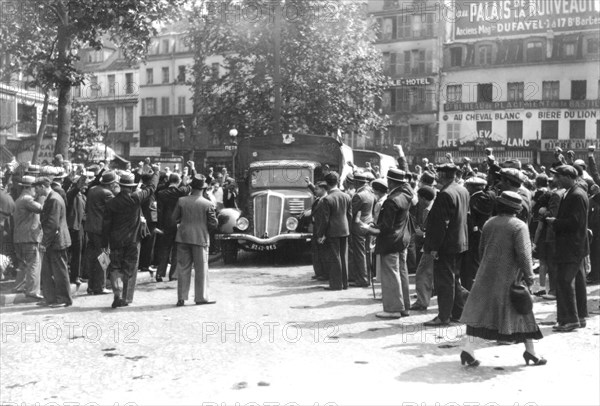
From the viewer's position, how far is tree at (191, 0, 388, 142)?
1336 inches

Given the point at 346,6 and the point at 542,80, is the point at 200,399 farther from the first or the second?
the point at 542,80

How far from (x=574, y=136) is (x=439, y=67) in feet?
36.6

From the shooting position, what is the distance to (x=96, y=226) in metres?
12.5

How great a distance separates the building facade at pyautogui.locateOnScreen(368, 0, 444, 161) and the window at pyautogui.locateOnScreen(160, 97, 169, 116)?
19992mm

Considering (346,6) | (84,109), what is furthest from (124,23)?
(84,109)

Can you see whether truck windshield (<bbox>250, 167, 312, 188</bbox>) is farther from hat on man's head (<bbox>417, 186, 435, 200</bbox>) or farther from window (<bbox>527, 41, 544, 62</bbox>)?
window (<bbox>527, 41, 544, 62</bbox>)

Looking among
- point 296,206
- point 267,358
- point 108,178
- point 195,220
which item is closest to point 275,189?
point 296,206

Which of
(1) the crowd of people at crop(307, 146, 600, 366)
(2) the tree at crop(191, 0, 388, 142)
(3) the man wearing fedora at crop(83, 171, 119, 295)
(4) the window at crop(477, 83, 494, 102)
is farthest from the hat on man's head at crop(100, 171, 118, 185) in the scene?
(4) the window at crop(477, 83, 494, 102)

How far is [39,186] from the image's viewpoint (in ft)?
38.6

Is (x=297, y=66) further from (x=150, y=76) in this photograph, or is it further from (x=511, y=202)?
(x=150, y=76)

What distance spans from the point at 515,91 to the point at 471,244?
1858 inches

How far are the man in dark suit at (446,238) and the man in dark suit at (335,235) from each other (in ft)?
11.2

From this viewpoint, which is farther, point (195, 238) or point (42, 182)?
point (42, 182)

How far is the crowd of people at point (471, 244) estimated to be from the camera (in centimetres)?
748
